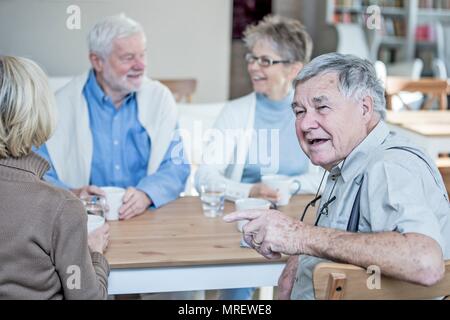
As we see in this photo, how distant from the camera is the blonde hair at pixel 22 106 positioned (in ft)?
3.87

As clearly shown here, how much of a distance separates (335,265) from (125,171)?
1.22 meters

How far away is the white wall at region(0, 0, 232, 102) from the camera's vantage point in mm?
2959

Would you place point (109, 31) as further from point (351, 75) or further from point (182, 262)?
point (351, 75)

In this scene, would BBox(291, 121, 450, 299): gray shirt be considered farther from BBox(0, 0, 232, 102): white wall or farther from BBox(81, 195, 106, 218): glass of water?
BBox(0, 0, 232, 102): white wall

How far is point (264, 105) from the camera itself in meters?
2.13

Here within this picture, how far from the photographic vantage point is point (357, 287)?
A: 99 centimetres

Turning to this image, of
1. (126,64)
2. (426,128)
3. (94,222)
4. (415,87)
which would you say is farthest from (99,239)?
(415,87)

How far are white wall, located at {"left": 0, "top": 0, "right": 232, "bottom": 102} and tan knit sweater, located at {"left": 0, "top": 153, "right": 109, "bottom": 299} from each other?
157 cm

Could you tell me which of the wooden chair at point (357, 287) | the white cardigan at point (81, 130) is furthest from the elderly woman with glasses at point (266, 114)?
the wooden chair at point (357, 287)

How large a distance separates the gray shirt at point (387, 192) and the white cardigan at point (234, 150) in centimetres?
63

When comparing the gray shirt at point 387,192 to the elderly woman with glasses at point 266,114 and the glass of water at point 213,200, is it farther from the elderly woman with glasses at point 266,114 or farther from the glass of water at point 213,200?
the elderly woman with glasses at point 266,114

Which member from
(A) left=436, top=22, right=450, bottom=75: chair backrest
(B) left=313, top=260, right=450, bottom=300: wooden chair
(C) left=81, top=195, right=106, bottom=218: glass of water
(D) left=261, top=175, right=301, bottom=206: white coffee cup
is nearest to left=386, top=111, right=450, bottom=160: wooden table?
(D) left=261, top=175, right=301, bottom=206: white coffee cup

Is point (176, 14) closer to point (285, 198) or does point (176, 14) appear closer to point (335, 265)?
point (285, 198)

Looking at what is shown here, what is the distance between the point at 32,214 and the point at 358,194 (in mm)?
568
